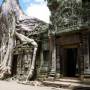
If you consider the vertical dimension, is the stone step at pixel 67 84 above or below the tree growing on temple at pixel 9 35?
below

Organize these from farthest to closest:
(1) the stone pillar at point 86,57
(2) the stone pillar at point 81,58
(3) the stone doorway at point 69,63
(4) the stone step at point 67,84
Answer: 1. (3) the stone doorway at point 69,63
2. (2) the stone pillar at point 81,58
3. (1) the stone pillar at point 86,57
4. (4) the stone step at point 67,84

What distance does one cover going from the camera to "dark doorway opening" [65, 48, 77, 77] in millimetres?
15697

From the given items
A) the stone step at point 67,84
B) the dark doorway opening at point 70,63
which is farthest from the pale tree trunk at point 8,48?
the stone step at point 67,84

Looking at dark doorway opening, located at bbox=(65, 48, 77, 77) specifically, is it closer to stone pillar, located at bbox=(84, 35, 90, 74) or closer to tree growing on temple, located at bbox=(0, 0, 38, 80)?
tree growing on temple, located at bbox=(0, 0, 38, 80)

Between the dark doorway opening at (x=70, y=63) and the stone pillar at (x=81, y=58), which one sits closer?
the stone pillar at (x=81, y=58)

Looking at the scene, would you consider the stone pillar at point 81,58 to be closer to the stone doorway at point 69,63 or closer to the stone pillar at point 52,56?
the stone pillar at point 52,56

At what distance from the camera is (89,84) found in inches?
475

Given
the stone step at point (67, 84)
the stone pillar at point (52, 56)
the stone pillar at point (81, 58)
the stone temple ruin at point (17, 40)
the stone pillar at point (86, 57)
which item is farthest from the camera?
the stone temple ruin at point (17, 40)

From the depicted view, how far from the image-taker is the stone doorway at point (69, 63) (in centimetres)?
1551

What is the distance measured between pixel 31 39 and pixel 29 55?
1169mm

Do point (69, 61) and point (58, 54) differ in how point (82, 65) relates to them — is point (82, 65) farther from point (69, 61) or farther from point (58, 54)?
point (69, 61)

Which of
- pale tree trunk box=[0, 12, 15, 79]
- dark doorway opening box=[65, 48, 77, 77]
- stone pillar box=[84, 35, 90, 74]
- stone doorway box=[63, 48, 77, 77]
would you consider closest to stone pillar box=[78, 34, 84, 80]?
stone pillar box=[84, 35, 90, 74]

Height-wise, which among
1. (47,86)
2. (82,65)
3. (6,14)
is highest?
(6,14)

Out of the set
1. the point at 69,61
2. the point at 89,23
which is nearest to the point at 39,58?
the point at 69,61
